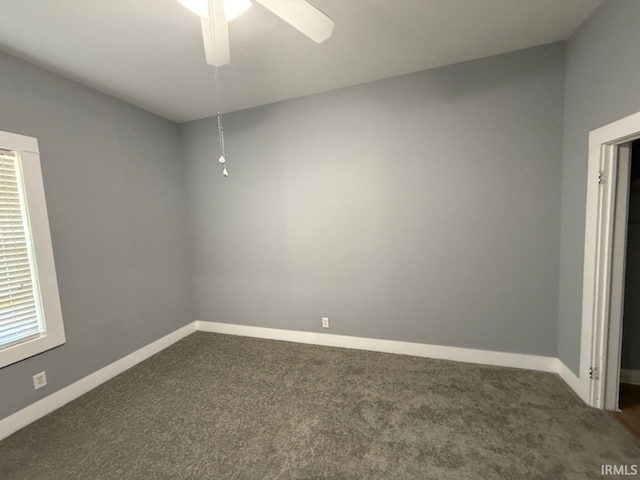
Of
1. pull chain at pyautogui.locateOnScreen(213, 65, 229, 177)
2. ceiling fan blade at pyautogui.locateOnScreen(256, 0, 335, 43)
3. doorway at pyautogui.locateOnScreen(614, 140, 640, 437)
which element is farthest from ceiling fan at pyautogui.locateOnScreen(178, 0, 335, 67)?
doorway at pyautogui.locateOnScreen(614, 140, 640, 437)

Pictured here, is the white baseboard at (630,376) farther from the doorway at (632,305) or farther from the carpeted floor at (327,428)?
the carpeted floor at (327,428)

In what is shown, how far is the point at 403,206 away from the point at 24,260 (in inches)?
124

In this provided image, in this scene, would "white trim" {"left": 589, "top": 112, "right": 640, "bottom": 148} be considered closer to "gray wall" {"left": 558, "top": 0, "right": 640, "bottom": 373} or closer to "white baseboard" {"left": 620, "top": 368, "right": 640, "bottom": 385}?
"gray wall" {"left": 558, "top": 0, "right": 640, "bottom": 373}

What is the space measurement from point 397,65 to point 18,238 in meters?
3.33

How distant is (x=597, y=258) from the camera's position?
184 centimetres

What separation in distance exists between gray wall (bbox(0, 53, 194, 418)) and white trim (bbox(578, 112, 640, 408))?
397cm

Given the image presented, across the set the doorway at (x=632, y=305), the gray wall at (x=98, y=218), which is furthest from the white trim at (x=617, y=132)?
the gray wall at (x=98, y=218)

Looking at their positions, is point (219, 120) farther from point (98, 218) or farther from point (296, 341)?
point (296, 341)

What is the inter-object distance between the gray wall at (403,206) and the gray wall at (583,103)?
0.09 meters

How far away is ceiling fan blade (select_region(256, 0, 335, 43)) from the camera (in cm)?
119

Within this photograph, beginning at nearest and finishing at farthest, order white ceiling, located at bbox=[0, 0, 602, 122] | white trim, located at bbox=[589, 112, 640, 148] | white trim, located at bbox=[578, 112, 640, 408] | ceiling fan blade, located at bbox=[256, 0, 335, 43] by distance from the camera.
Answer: ceiling fan blade, located at bbox=[256, 0, 335, 43]
white trim, located at bbox=[589, 112, 640, 148]
white ceiling, located at bbox=[0, 0, 602, 122]
white trim, located at bbox=[578, 112, 640, 408]

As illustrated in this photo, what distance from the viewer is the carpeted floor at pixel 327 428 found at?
5.10 feet

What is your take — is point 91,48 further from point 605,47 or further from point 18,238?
point 605,47

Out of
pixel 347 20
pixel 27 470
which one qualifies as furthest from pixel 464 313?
pixel 27 470
